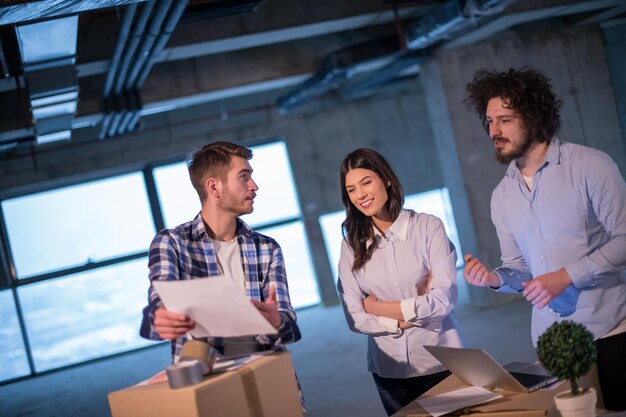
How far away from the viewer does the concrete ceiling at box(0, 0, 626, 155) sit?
5.37m

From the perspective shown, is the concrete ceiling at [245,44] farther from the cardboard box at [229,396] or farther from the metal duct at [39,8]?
the cardboard box at [229,396]

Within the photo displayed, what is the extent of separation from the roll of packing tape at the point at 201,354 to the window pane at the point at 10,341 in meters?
9.51

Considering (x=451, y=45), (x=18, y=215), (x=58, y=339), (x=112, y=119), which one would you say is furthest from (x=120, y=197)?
(x=451, y=45)

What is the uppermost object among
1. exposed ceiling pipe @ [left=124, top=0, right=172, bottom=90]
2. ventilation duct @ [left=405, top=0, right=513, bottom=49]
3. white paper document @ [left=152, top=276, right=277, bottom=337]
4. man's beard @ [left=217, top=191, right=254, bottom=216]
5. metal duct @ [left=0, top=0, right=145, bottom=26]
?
exposed ceiling pipe @ [left=124, top=0, right=172, bottom=90]

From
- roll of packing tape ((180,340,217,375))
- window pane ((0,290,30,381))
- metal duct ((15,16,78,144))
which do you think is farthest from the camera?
window pane ((0,290,30,381))

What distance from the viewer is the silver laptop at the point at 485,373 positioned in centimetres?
201

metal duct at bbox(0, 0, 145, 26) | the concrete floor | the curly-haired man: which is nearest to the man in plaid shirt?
the curly-haired man

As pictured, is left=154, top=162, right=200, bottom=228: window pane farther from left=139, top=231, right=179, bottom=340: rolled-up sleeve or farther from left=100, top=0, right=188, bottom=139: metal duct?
left=139, top=231, right=179, bottom=340: rolled-up sleeve

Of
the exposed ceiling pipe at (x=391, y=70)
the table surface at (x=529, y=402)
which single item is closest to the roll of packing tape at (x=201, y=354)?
the table surface at (x=529, y=402)

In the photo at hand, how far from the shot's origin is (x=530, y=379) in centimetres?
209

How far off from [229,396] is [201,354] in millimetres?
119

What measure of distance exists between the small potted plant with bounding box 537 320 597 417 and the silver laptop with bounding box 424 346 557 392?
330mm

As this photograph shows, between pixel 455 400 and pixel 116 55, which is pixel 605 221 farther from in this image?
pixel 116 55

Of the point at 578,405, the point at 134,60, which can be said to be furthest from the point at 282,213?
the point at 578,405
